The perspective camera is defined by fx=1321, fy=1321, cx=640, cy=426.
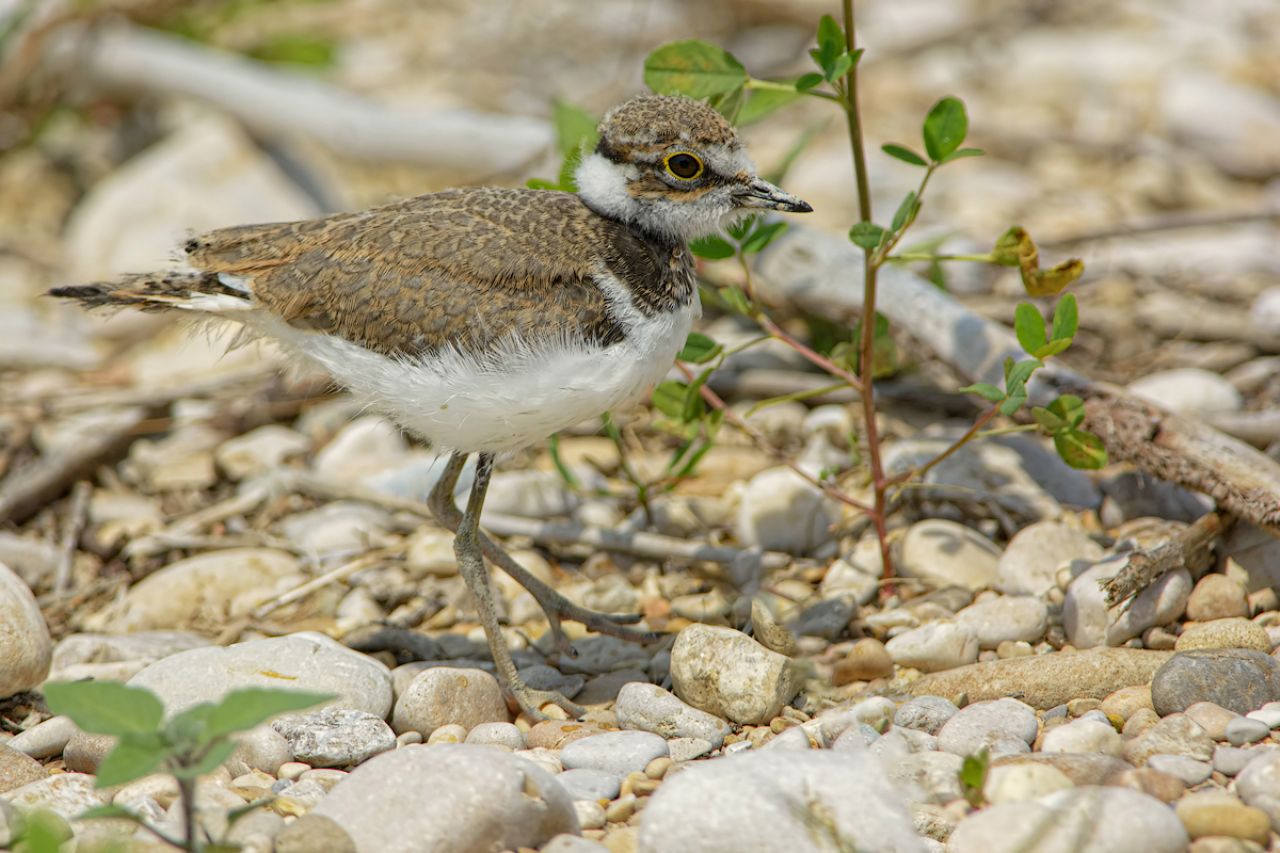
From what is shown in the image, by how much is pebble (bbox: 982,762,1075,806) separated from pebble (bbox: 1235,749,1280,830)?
34cm

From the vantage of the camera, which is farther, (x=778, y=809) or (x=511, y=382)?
(x=511, y=382)

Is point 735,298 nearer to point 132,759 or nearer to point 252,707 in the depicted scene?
point 252,707

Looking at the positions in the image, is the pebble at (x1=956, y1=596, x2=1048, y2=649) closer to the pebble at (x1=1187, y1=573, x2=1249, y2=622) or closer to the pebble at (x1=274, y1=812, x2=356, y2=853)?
the pebble at (x1=1187, y1=573, x2=1249, y2=622)

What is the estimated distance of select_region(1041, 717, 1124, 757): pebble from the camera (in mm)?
2967

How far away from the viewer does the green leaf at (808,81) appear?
342 cm

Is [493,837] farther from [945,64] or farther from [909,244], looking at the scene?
[945,64]

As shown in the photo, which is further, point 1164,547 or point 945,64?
point 945,64

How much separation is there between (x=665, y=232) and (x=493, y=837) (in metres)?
1.75

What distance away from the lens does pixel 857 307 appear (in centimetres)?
470

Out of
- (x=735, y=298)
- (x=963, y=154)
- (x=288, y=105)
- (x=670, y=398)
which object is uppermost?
(x=963, y=154)

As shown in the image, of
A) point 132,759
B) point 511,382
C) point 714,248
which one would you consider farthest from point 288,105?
point 132,759

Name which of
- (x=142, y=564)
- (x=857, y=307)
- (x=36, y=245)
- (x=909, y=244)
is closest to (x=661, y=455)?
(x=857, y=307)

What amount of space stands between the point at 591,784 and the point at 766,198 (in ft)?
5.35

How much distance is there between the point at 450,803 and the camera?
2.63 meters
